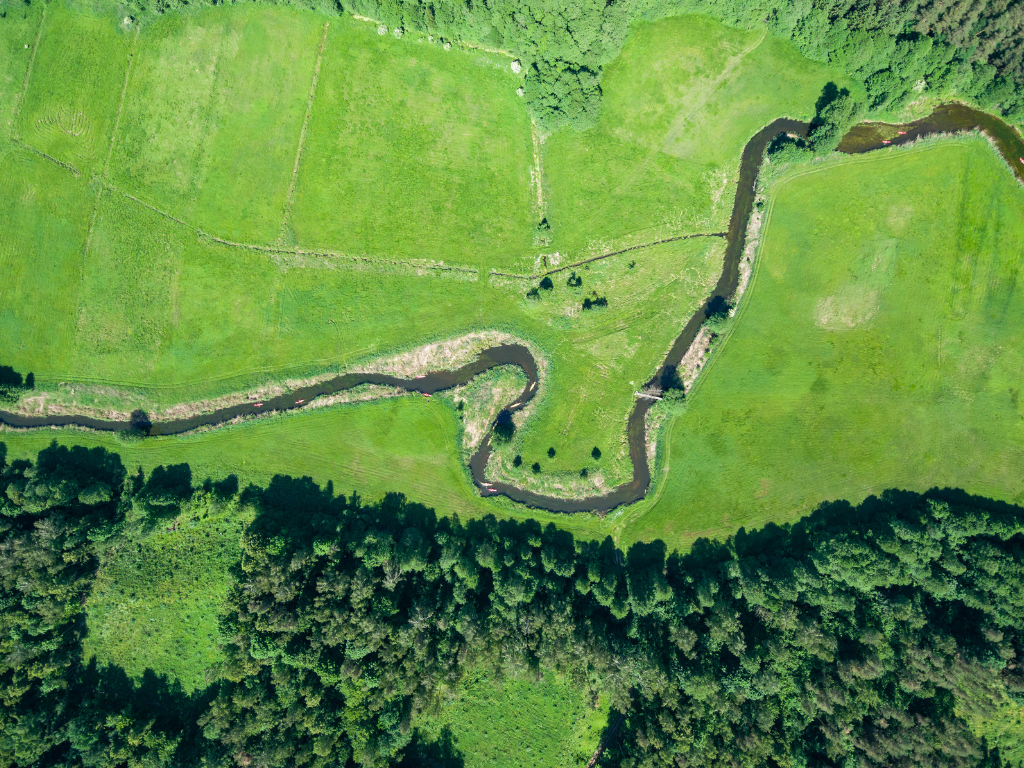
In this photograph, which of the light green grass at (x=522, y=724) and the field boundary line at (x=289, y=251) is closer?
the light green grass at (x=522, y=724)

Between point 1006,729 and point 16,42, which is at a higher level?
point 16,42

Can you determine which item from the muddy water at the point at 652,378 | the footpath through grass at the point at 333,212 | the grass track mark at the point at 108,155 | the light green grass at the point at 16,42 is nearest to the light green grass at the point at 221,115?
the footpath through grass at the point at 333,212

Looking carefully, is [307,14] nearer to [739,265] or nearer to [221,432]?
[221,432]

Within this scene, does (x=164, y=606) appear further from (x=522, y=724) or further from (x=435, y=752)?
(x=522, y=724)

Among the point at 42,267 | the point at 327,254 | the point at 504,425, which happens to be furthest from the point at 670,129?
the point at 42,267

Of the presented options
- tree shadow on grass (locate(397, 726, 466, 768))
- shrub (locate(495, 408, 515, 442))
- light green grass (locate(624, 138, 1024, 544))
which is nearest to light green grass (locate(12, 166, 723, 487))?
shrub (locate(495, 408, 515, 442))

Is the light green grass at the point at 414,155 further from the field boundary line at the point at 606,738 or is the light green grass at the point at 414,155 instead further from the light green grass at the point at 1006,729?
the light green grass at the point at 1006,729
